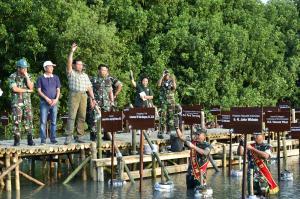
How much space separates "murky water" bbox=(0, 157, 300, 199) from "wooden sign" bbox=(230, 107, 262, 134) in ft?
7.04

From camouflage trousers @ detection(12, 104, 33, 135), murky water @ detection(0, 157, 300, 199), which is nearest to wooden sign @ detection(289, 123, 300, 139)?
murky water @ detection(0, 157, 300, 199)

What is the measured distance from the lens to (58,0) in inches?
1426

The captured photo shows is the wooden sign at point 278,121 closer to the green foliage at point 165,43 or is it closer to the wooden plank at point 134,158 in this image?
the wooden plank at point 134,158

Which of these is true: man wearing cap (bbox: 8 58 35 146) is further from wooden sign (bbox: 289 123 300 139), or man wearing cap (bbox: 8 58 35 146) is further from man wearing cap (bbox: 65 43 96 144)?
wooden sign (bbox: 289 123 300 139)

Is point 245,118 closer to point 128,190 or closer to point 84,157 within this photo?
point 128,190

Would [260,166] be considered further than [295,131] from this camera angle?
No

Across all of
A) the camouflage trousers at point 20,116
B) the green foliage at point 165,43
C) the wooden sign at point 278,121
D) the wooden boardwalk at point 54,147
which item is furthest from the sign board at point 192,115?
the green foliage at point 165,43

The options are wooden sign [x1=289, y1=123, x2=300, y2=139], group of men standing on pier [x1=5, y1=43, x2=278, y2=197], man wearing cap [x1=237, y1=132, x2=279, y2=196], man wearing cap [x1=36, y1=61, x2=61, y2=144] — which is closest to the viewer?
man wearing cap [x1=237, y1=132, x2=279, y2=196]

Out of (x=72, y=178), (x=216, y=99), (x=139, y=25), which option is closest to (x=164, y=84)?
(x=72, y=178)

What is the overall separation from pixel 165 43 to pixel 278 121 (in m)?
23.3

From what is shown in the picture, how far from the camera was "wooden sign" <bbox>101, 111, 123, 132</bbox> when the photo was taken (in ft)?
50.5

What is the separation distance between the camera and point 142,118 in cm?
1476

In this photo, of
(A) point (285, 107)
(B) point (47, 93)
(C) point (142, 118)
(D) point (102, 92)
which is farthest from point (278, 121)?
(A) point (285, 107)

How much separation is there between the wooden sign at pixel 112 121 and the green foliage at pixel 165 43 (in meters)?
19.4
